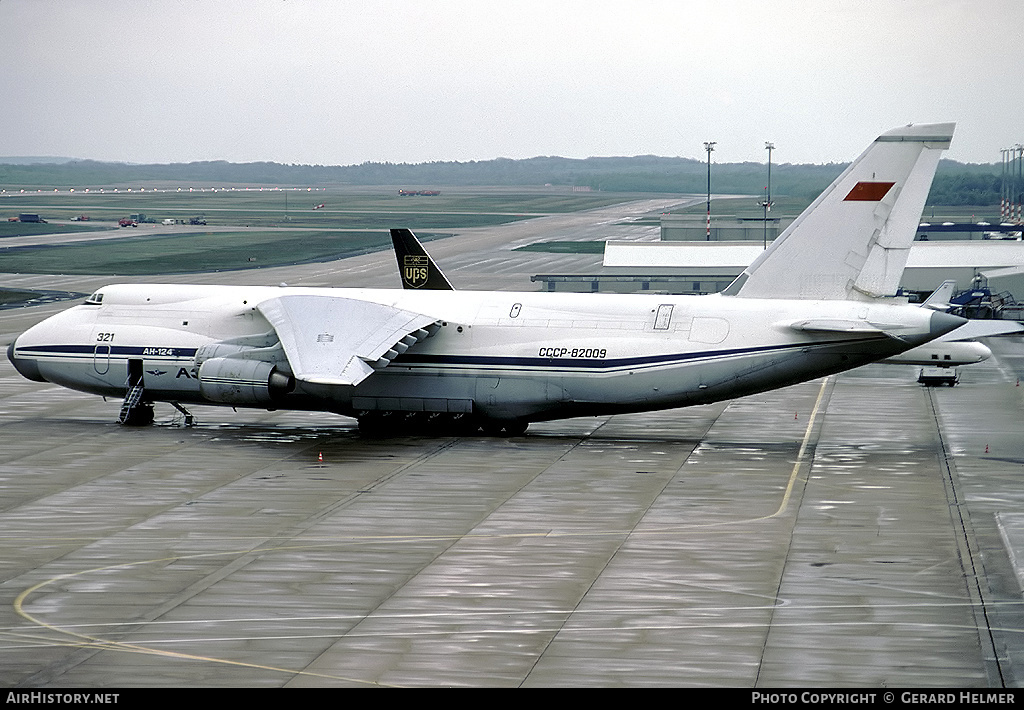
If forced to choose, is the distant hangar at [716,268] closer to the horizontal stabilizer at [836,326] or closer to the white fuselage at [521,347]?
the white fuselage at [521,347]

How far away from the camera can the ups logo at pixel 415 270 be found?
156 feet

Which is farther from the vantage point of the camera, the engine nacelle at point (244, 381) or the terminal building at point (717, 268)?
the terminal building at point (717, 268)

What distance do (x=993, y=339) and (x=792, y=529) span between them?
4665 cm

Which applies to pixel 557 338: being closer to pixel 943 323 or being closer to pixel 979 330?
pixel 943 323

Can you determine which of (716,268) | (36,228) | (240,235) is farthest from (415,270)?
(36,228)

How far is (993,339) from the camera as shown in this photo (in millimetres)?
69688

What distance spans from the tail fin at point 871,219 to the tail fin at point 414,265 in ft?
47.2

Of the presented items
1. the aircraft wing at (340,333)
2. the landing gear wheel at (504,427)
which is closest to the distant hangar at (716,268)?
the landing gear wheel at (504,427)

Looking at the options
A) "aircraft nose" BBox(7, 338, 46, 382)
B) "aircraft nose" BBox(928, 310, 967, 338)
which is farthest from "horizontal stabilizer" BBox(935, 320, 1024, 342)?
"aircraft nose" BBox(7, 338, 46, 382)

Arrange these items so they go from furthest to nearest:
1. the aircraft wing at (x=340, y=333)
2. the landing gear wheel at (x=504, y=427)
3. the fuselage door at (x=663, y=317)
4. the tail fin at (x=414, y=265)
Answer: the tail fin at (x=414, y=265)
the landing gear wheel at (x=504, y=427)
the fuselage door at (x=663, y=317)
the aircraft wing at (x=340, y=333)

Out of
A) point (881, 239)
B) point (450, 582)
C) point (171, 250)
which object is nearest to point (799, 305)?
point (881, 239)

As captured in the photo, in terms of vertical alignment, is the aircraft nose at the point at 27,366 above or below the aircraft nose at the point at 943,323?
below

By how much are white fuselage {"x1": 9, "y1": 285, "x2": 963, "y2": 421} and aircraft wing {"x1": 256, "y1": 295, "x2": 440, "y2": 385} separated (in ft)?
2.70
